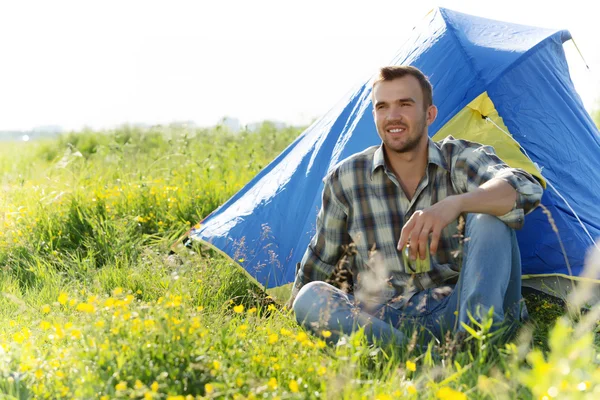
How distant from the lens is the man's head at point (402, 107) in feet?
9.50

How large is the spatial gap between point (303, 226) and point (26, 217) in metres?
2.02

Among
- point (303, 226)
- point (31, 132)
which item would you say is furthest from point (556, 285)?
point (31, 132)

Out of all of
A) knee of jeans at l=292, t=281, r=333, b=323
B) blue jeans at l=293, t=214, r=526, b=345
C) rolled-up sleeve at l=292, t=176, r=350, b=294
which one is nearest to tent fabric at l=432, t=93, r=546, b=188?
rolled-up sleeve at l=292, t=176, r=350, b=294

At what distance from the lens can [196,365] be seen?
80.6 inches

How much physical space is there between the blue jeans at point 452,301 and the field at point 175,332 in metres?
0.08

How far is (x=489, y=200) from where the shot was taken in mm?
2559

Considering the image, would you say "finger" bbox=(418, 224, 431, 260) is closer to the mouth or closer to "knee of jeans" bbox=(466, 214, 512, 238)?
"knee of jeans" bbox=(466, 214, 512, 238)

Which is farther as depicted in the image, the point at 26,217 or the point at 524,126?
the point at 26,217

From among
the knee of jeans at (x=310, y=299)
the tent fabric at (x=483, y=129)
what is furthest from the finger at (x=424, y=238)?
the tent fabric at (x=483, y=129)

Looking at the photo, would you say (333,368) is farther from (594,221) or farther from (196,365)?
(594,221)

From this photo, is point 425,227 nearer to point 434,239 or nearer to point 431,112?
point 434,239

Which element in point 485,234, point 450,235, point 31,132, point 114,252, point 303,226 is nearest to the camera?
point 485,234

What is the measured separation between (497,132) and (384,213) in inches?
31.7

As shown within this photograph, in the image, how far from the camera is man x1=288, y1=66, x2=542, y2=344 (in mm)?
2521
